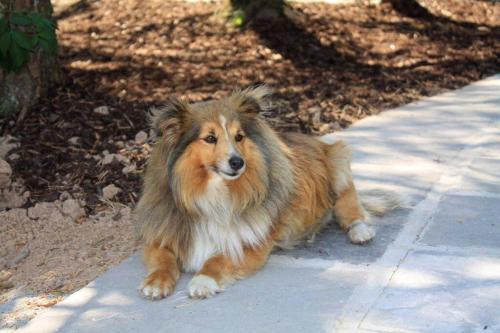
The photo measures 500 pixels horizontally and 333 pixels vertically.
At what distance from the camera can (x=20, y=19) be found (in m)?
5.89

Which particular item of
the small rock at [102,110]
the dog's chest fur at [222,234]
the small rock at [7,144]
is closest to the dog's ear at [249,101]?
the dog's chest fur at [222,234]

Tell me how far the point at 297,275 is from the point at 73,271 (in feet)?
5.09

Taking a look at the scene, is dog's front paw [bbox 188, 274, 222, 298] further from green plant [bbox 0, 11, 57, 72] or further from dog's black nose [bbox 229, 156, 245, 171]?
green plant [bbox 0, 11, 57, 72]

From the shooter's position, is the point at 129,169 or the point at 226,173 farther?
the point at 129,169

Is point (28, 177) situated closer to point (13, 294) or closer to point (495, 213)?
point (13, 294)

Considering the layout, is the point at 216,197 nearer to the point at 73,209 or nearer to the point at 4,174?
the point at 73,209

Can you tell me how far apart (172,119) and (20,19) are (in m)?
1.98

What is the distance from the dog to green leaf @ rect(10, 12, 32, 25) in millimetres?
1733

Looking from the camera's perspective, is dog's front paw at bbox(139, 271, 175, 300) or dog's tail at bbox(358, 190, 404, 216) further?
dog's tail at bbox(358, 190, 404, 216)

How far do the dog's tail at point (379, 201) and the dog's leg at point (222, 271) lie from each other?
102 cm

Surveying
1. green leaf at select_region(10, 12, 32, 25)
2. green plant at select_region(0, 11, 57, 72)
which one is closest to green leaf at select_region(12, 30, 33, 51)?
green plant at select_region(0, 11, 57, 72)

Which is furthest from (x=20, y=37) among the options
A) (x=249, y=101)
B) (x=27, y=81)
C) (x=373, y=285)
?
(x=373, y=285)

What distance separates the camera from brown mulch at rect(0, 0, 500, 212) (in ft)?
23.0

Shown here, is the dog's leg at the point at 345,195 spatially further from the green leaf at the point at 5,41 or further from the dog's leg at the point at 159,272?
the green leaf at the point at 5,41
